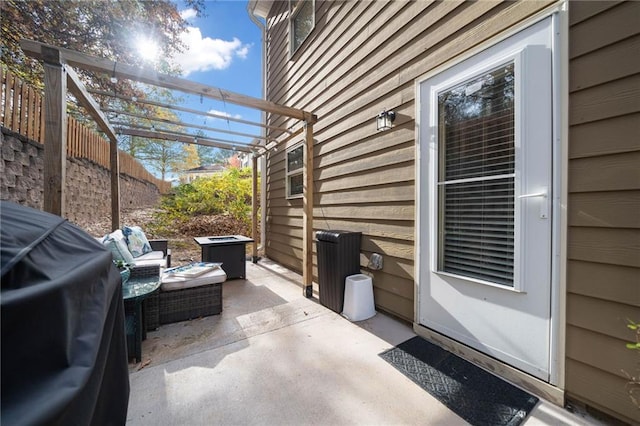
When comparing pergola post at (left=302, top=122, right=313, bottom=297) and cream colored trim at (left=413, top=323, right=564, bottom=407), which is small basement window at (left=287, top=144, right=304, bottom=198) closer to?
pergola post at (left=302, top=122, right=313, bottom=297)

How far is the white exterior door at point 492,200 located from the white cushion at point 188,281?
2.12 metres

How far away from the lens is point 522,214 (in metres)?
1.70

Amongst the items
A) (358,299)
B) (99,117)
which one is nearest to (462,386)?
(358,299)

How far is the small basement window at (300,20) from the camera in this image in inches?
165

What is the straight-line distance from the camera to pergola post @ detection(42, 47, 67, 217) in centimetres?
193

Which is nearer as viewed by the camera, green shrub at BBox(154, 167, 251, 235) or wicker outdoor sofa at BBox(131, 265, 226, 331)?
wicker outdoor sofa at BBox(131, 265, 226, 331)

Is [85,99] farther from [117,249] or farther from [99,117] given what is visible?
[117,249]

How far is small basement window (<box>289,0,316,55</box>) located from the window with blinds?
3121mm

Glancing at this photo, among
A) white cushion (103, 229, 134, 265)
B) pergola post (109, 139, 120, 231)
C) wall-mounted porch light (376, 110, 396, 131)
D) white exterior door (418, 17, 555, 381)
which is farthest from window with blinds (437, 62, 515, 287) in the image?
pergola post (109, 139, 120, 231)

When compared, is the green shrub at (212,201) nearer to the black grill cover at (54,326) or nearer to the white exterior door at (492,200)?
the white exterior door at (492,200)

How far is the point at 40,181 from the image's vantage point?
2.90m

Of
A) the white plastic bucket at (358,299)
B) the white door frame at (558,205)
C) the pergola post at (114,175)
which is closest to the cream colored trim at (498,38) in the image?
the white door frame at (558,205)

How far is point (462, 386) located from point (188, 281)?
257 centimetres

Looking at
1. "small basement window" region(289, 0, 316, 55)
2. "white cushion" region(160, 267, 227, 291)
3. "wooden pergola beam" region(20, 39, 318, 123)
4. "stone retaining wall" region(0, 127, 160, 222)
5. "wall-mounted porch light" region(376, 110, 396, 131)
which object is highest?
"small basement window" region(289, 0, 316, 55)
